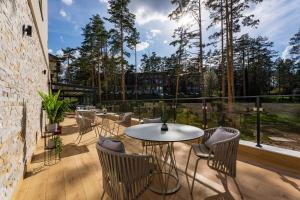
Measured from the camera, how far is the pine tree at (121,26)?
48.4ft

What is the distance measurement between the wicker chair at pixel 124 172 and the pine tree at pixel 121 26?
13362 mm

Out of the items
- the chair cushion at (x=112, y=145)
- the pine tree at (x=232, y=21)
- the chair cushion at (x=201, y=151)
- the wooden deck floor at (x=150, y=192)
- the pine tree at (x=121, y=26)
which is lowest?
the wooden deck floor at (x=150, y=192)

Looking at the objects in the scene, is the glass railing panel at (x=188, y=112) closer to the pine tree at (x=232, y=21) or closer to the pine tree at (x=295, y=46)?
the pine tree at (x=232, y=21)

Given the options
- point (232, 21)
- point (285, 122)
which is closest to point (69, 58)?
point (232, 21)

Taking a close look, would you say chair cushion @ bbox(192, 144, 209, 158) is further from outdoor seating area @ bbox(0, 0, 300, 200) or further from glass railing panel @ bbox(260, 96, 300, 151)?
glass railing panel @ bbox(260, 96, 300, 151)

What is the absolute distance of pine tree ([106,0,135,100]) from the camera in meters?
14.7

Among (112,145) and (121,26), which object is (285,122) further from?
(121,26)

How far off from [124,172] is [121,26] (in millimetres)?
15111

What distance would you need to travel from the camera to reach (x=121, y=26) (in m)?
14.9

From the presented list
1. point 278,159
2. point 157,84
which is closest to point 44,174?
point 278,159

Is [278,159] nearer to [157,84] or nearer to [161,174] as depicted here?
[161,174]

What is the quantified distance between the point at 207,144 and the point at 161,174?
0.85 meters

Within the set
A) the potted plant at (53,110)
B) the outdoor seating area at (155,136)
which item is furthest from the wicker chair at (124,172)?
the potted plant at (53,110)

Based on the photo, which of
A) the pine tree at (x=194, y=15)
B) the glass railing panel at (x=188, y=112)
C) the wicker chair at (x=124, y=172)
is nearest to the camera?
the wicker chair at (x=124, y=172)
